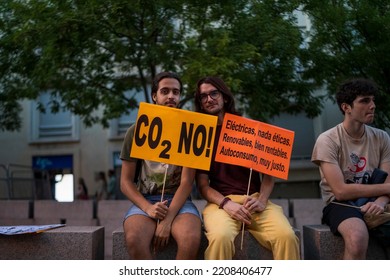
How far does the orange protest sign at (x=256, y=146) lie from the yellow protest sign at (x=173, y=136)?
165 millimetres

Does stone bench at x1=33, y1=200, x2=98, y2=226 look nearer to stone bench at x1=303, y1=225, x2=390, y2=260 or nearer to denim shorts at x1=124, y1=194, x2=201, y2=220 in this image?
denim shorts at x1=124, y1=194, x2=201, y2=220

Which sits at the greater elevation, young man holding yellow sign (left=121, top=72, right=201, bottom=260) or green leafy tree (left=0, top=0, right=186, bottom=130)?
green leafy tree (left=0, top=0, right=186, bottom=130)

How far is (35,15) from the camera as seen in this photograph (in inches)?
303

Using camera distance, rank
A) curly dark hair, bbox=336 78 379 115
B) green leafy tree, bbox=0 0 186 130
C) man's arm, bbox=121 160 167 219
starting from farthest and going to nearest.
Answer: green leafy tree, bbox=0 0 186 130 < curly dark hair, bbox=336 78 379 115 < man's arm, bbox=121 160 167 219

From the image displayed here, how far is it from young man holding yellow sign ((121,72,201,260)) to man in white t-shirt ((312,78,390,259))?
41.5 inches

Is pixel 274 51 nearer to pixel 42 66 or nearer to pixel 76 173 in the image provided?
pixel 42 66

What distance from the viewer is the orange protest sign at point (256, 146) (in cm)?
373

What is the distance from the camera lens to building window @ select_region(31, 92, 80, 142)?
61.6ft

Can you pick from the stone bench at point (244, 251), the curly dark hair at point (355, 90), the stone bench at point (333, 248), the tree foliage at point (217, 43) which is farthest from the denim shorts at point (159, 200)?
the tree foliage at point (217, 43)

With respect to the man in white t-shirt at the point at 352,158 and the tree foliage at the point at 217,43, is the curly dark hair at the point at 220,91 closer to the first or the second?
the man in white t-shirt at the point at 352,158

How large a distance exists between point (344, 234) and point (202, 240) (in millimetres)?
1043

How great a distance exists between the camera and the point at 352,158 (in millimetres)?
3900

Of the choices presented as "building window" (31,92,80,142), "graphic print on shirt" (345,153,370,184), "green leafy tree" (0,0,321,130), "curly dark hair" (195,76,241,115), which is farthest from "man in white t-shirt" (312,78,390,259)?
"building window" (31,92,80,142)
